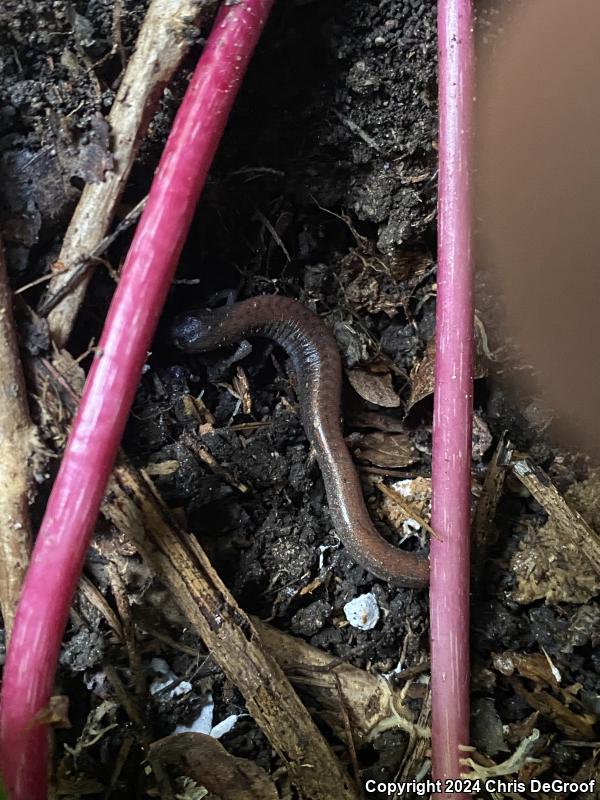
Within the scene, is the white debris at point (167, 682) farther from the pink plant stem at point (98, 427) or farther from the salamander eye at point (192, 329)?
the salamander eye at point (192, 329)

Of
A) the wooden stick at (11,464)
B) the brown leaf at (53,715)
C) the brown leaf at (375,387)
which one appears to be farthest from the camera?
the brown leaf at (375,387)

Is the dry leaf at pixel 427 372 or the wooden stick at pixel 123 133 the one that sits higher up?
the wooden stick at pixel 123 133

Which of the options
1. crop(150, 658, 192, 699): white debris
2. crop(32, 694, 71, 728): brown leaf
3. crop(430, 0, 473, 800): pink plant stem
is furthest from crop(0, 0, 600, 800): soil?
crop(32, 694, 71, 728): brown leaf

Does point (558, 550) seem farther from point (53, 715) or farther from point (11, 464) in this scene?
point (11, 464)

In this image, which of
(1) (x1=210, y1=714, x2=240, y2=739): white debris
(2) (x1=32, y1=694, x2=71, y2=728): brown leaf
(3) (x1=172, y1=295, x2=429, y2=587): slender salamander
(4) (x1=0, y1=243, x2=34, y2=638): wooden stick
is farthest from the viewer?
(3) (x1=172, y1=295, x2=429, y2=587): slender salamander

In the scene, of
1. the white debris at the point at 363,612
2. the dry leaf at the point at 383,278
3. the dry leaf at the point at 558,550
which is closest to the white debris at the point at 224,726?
the white debris at the point at 363,612

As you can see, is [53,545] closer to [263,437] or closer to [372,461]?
[263,437]

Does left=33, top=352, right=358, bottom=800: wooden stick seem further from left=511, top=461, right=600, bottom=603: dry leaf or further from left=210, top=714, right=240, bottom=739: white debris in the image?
left=511, top=461, right=600, bottom=603: dry leaf
